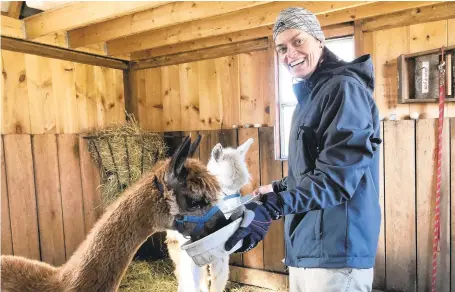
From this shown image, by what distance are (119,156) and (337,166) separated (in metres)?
3.33

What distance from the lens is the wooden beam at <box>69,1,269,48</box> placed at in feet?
8.76

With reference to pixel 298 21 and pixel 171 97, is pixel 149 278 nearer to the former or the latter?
pixel 171 97

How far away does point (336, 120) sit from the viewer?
125cm

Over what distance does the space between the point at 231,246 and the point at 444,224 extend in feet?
8.89

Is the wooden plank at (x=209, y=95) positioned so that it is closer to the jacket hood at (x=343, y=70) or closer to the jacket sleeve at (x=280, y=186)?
the jacket sleeve at (x=280, y=186)

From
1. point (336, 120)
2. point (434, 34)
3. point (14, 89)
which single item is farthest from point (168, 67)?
point (336, 120)

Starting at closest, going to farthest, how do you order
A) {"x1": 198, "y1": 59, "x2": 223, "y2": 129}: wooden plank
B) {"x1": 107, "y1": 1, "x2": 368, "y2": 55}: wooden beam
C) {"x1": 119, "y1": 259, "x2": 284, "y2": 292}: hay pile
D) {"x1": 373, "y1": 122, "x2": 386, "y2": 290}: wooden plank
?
{"x1": 107, "y1": 1, "x2": 368, "y2": 55}: wooden beam, {"x1": 373, "y1": 122, "x2": 386, "y2": 290}: wooden plank, {"x1": 119, "y1": 259, "x2": 284, "y2": 292}: hay pile, {"x1": 198, "y1": 59, "x2": 223, "y2": 129}: wooden plank

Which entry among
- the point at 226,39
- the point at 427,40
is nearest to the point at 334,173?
the point at 427,40

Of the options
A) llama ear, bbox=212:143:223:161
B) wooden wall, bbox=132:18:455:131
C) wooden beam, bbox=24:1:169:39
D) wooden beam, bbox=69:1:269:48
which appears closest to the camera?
wooden beam, bbox=24:1:169:39

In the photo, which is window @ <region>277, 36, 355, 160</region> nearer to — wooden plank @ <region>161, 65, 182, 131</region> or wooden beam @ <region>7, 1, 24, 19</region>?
wooden plank @ <region>161, 65, 182, 131</region>

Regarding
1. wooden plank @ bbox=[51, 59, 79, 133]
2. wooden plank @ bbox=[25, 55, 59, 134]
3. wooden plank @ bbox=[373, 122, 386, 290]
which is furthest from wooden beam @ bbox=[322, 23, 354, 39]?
wooden plank @ bbox=[25, 55, 59, 134]

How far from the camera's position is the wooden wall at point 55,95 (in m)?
3.31

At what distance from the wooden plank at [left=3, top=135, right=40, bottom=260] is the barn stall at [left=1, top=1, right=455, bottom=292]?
1 cm

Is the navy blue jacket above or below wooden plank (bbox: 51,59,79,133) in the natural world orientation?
below
